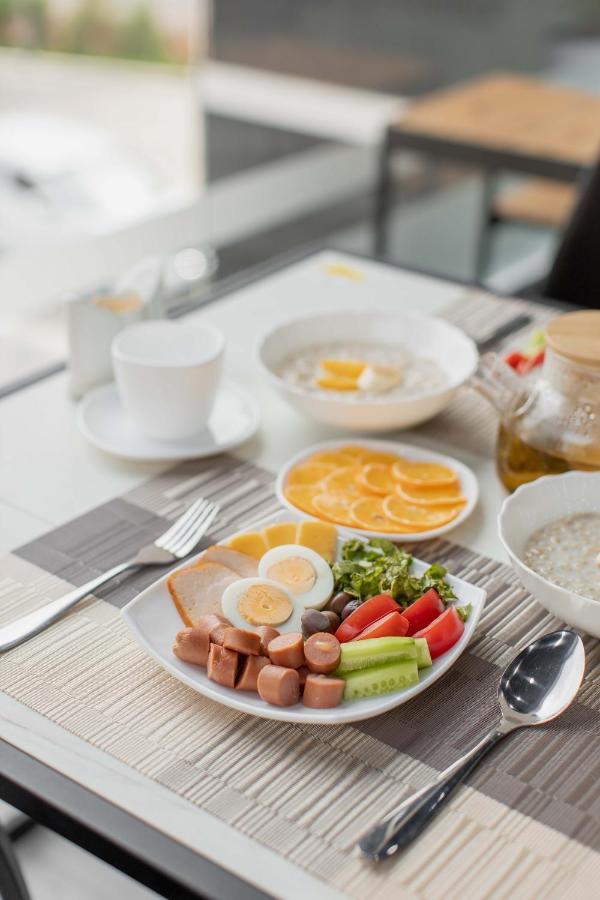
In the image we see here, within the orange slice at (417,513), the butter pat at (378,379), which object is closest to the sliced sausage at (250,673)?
the orange slice at (417,513)

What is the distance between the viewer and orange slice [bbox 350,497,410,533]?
1146 millimetres

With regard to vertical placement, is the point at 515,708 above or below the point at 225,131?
above

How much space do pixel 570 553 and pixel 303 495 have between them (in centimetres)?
30

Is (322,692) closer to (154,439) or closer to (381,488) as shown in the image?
(381,488)

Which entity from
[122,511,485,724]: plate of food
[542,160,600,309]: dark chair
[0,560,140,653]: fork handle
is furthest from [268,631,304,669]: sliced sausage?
[542,160,600,309]: dark chair

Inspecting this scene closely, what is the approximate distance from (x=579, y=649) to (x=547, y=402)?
0.30 m

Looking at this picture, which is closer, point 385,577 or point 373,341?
point 385,577

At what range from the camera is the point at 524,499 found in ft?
3.58

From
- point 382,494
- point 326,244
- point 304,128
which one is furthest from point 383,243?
point 382,494

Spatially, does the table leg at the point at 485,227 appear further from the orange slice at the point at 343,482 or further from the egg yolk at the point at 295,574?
the egg yolk at the point at 295,574

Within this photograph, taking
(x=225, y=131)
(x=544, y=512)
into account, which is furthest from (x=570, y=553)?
(x=225, y=131)

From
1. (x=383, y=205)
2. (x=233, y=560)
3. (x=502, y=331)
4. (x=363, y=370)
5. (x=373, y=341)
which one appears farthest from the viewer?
(x=383, y=205)

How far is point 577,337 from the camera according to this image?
1123mm

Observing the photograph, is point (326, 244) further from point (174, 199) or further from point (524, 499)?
point (174, 199)
